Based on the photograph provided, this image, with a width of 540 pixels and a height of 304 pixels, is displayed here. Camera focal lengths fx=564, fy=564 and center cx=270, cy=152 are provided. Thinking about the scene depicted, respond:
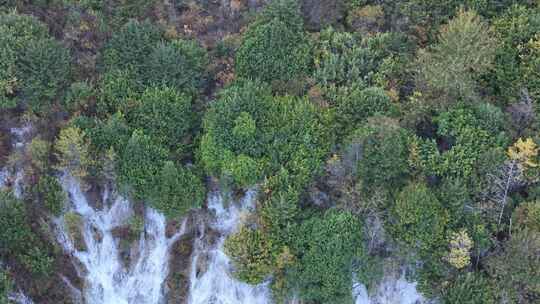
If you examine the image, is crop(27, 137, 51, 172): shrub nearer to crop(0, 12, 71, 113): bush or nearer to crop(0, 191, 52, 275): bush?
crop(0, 191, 52, 275): bush

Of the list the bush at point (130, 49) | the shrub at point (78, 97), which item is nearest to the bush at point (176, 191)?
the shrub at point (78, 97)

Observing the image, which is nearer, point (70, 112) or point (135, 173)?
point (135, 173)

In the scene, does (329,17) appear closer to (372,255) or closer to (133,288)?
(372,255)

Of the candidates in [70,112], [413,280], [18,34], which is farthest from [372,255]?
[18,34]

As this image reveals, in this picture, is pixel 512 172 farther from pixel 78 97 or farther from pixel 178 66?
pixel 78 97

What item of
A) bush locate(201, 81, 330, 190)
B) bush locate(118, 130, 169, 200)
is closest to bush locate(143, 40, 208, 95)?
bush locate(201, 81, 330, 190)

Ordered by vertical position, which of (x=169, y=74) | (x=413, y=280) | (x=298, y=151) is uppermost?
(x=169, y=74)
